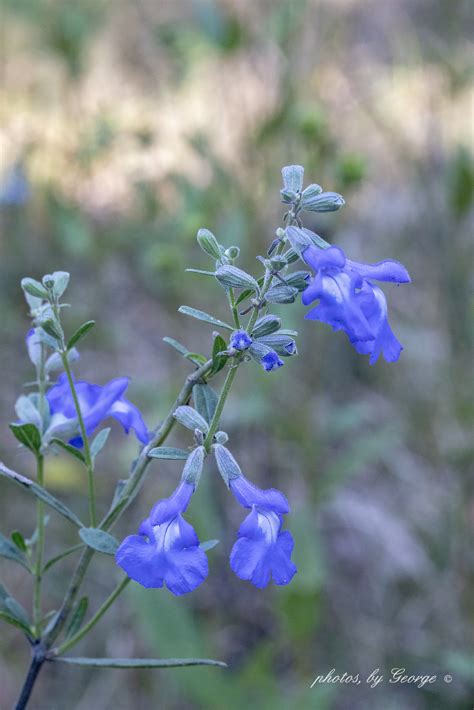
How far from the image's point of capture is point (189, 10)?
23.7 feet

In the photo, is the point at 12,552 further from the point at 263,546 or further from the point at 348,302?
the point at 348,302

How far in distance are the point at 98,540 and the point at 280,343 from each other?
0.44 meters

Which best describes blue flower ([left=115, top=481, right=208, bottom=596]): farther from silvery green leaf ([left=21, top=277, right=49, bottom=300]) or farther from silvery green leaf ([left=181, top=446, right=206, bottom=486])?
silvery green leaf ([left=21, top=277, right=49, bottom=300])

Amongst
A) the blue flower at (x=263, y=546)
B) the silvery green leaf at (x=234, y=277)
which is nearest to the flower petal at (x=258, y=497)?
the blue flower at (x=263, y=546)

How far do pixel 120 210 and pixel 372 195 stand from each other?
6.24 ft

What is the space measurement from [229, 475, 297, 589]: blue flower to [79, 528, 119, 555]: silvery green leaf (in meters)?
0.22

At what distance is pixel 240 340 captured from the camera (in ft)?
4.09

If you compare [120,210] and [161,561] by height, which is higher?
[120,210]

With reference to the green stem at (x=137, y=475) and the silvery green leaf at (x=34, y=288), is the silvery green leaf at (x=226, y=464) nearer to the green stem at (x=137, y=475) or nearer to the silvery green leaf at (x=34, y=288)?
the green stem at (x=137, y=475)

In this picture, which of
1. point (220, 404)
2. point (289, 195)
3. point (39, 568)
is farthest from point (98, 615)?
point (289, 195)

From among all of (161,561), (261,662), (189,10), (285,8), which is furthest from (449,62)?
(189,10)

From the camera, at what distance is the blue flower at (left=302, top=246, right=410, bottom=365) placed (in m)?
1.22

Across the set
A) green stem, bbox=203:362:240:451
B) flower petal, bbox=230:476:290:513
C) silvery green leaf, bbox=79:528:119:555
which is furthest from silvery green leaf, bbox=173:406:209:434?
silvery green leaf, bbox=79:528:119:555

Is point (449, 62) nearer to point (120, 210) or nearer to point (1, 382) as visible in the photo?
point (120, 210)
